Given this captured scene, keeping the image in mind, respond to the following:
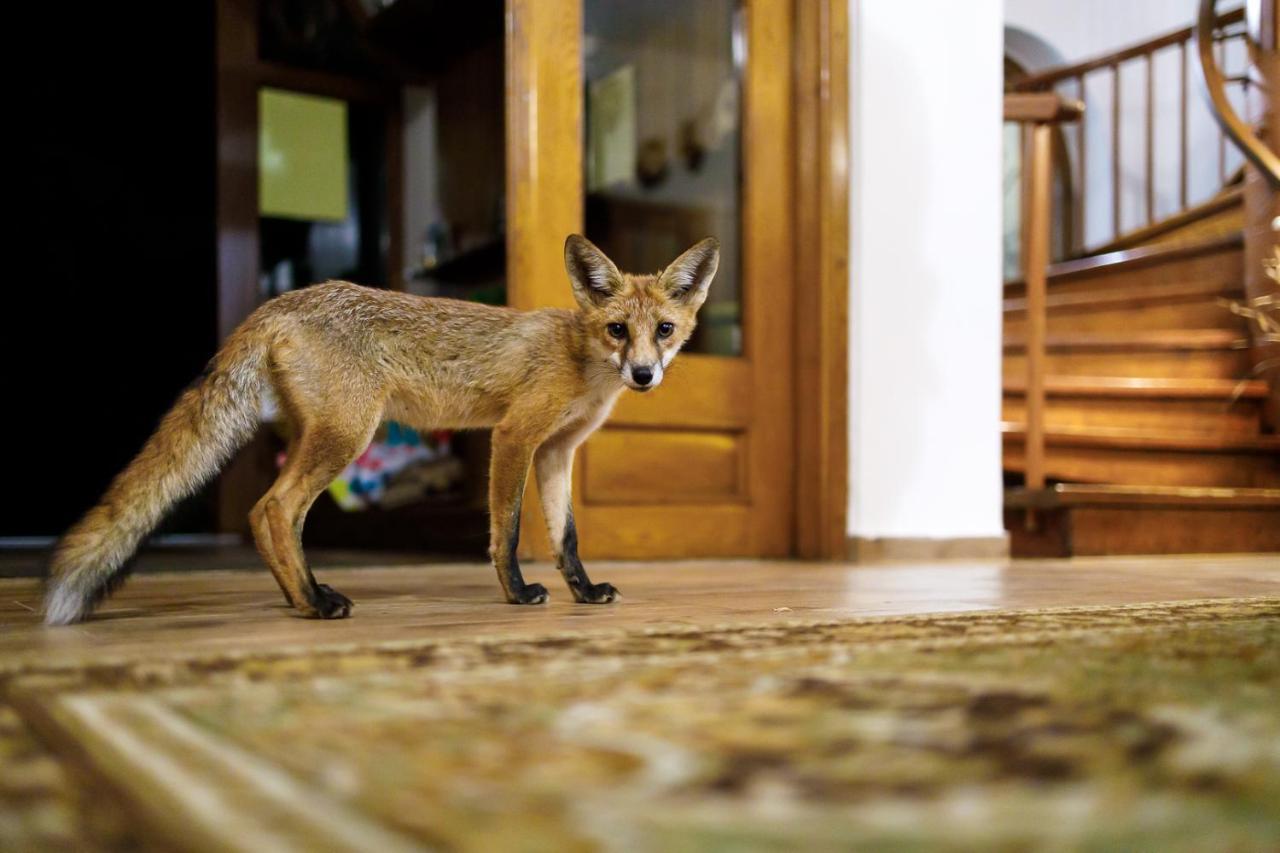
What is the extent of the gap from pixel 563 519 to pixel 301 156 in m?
3.88

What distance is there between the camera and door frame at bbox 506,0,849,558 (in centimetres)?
289

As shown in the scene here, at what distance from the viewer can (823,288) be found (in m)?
3.21

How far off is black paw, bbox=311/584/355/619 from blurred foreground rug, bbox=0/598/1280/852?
485 mm

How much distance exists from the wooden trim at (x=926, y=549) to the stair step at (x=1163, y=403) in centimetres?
102

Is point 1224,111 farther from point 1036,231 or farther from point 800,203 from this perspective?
point 800,203

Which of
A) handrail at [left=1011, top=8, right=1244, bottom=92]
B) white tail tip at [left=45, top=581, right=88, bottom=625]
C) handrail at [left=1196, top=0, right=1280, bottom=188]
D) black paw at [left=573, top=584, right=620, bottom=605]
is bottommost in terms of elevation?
black paw at [left=573, top=584, right=620, bottom=605]

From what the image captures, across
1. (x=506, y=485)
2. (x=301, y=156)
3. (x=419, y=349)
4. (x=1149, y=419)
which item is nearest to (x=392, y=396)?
(x=419, y=349)

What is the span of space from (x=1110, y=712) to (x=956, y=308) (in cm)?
266

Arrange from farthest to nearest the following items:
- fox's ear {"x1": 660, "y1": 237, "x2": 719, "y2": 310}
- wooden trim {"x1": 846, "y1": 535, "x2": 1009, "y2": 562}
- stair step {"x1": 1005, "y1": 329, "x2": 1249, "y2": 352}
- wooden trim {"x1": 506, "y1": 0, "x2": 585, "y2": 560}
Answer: stair step {"x1": 1005, "y1": 329, "x2": 1249, "y2": 352} → wooden trim {"x1": 846, "y1": 535, "x2": 1009, "y2": 562} → wooden trim {"x1": 506, "y1": 0, "x2": 585, "y2": 560} → fox's ear {"x1": 660, "y1": 237, "x2": 719, "y2": 310}

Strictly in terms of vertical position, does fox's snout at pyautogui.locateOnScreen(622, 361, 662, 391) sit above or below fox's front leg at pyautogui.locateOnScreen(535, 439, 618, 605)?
above

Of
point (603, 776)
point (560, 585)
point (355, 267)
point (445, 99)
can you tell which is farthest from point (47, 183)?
point (603, 776)

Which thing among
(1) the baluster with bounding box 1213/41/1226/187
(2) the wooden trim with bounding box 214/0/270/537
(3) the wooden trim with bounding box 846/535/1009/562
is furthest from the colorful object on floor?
(1) the baluster with bounding box 1213/41/1226/187

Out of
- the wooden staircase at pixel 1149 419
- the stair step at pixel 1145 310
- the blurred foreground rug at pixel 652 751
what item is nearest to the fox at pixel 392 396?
the blurred foreground rug at pixel 652 751

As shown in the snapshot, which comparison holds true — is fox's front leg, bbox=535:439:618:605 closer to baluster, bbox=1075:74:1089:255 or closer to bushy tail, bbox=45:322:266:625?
bushy tail, bbox=45:322:266:625
